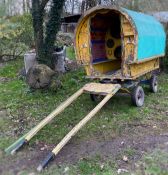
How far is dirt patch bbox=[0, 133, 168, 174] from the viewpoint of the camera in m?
5.56

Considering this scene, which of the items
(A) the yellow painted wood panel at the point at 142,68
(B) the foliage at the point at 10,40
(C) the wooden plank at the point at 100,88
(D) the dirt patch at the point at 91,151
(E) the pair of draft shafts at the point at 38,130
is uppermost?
(B) the foliage at the point at 10,40

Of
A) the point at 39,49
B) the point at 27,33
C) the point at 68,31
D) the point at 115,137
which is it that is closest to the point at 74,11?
the point at 68,31

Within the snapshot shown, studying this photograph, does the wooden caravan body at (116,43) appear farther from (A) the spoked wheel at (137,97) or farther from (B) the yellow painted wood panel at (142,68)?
(A) the spoked wheel at (137,97)

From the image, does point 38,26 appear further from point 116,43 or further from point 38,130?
point 38,130

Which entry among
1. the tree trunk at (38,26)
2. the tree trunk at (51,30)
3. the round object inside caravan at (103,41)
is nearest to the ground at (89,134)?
the round object inside caravan at (103,41)

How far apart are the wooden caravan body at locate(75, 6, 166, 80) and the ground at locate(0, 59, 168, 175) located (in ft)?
3.01

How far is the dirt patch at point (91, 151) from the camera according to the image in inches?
219

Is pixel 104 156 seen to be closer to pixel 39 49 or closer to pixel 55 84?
pixel 55 84

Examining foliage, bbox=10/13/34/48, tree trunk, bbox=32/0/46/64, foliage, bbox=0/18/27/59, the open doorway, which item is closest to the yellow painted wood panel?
the open doorway

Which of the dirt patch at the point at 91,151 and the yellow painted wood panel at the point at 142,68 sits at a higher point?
the yellow painted wood panel at the point at 142,68

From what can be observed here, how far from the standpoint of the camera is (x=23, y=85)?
10594 millimetres

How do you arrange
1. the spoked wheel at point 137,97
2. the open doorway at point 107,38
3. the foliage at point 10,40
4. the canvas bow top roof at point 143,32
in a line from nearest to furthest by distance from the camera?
the canvas bow top roof at point 143,32 < the spoked wheel at point 137,97 < the open doorway at point 107,38 < the foliage at point 10,40

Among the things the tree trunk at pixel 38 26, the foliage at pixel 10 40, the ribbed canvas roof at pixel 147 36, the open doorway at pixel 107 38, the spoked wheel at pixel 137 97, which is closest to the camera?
the ribbed canvas roof at pixel 147 36

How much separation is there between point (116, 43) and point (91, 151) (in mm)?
4837
